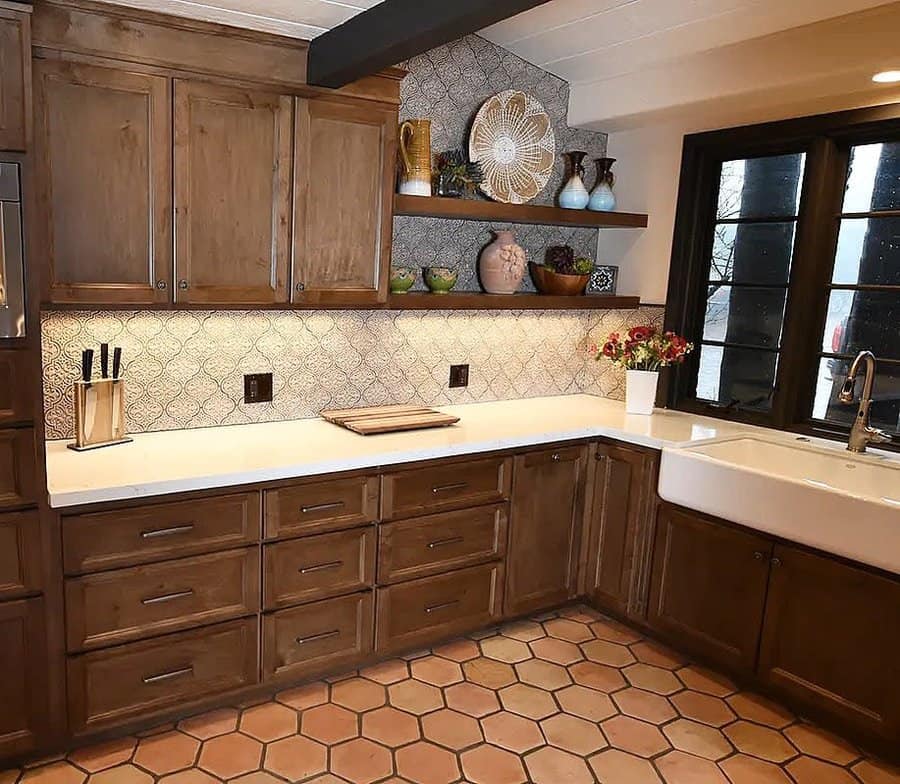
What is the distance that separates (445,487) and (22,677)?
148cm

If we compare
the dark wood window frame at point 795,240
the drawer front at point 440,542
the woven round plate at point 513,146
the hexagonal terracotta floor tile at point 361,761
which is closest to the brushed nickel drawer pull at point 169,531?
the drawer front at point 440,542

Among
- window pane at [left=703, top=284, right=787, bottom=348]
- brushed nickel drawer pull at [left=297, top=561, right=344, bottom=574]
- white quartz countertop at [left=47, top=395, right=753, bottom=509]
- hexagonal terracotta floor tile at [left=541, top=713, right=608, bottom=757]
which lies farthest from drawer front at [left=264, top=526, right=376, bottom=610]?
window pane at [left=703, top=284, right=787, bottom=348]

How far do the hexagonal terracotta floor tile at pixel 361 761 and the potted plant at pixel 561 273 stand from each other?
2.15m

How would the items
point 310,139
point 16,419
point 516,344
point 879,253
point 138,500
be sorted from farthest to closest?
point 516,344 → point 879,253 → point 310,139 → point 138,500 → point 16,419

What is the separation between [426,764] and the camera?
2434 mm

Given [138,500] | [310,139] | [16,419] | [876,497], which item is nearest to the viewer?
[16,419]

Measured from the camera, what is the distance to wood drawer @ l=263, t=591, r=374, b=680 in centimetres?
267

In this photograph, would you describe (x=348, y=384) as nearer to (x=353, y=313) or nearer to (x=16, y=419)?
(x=353, y=313)

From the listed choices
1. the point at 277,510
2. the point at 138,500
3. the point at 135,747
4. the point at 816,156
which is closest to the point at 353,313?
the point at 277,510

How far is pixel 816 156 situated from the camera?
3260mm

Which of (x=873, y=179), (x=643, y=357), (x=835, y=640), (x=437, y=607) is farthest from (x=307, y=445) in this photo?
(x=873, y=179)

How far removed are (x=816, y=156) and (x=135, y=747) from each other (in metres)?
3.37

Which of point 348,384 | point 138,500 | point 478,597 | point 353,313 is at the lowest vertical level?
point 478,597

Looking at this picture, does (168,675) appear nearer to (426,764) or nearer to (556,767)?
(426,764)
